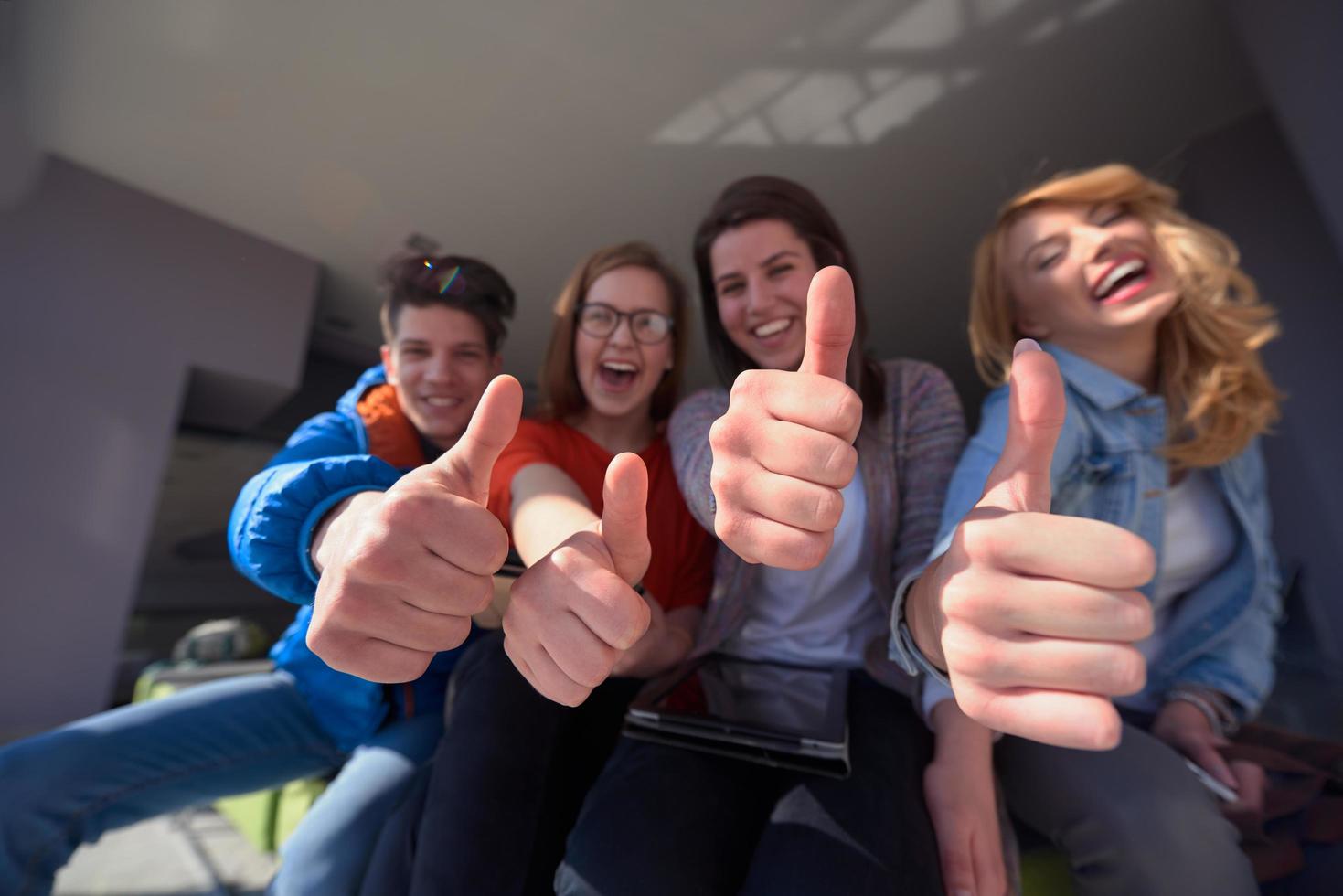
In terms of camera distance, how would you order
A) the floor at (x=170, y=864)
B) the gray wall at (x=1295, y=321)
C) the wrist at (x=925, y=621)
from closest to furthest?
1. the wrist at (x=925, y=621)
2. the floor at (x=170, y=864)
3. the gray wall at (x=1295, y=321)

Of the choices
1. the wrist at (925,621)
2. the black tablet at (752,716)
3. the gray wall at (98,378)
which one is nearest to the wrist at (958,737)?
the black tablet at (752,716)

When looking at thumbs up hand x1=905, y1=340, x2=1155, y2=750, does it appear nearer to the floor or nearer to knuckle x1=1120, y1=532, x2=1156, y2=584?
knuckle x1=1120, y1=532, x2=1156, y2=584

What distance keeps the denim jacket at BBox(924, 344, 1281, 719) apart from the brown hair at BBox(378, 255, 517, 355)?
47 cm

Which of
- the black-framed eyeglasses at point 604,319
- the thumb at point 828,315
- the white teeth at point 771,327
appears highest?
the black-framed eyeglasses at point 604,319

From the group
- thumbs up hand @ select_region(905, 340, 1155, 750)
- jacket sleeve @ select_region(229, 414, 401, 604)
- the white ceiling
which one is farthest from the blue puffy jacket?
thumbs up hand @ select_region(905, 340, 1155, 750)

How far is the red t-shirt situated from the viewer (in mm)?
579

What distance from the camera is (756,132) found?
150cm

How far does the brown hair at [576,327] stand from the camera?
0.59 metres

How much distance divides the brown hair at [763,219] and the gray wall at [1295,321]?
1853 millimetres

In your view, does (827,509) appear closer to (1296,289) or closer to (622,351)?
(622,351)

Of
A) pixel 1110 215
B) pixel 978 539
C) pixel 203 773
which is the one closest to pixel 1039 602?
pixel 978 539

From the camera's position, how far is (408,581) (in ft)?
1.06

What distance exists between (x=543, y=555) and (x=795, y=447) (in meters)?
0.23

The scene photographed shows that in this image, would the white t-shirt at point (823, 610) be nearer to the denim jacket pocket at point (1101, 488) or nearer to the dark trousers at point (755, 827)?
the dark trousers at point (755, 827)
